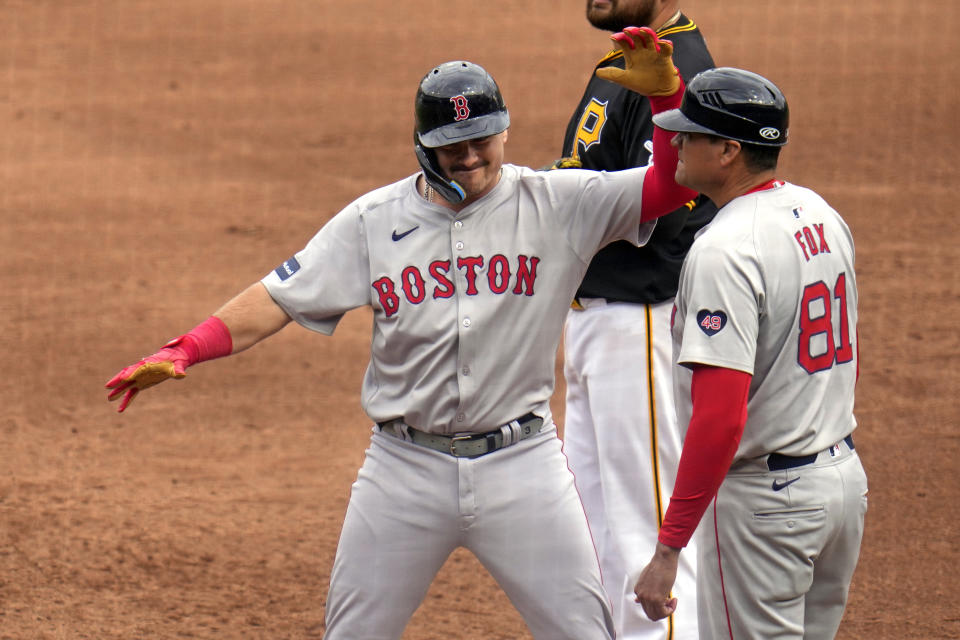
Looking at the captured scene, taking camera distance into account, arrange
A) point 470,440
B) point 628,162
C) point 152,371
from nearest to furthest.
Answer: point 152,371 → point 470,440 → point 628,162

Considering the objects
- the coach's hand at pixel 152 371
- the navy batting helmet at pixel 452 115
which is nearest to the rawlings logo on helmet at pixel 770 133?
the navy batting helmet at pixel 452 115

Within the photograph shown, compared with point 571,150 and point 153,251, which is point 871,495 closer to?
point 571,150

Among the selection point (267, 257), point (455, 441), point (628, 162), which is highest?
point (628, 162)

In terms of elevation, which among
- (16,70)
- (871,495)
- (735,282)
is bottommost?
(871,495)

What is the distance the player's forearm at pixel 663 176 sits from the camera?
323 cm

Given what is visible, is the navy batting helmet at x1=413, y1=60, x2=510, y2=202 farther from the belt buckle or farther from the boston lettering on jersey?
the belt buckle

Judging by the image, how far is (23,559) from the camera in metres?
4.95

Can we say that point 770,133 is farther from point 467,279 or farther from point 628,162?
point 628,162

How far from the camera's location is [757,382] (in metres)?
2.93

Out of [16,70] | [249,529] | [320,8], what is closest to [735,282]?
[249,529]

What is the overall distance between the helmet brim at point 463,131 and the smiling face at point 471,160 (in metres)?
0.03

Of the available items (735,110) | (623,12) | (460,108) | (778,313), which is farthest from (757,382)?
(623,12)

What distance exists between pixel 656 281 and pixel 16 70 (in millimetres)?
10612

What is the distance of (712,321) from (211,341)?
127 centimetres
